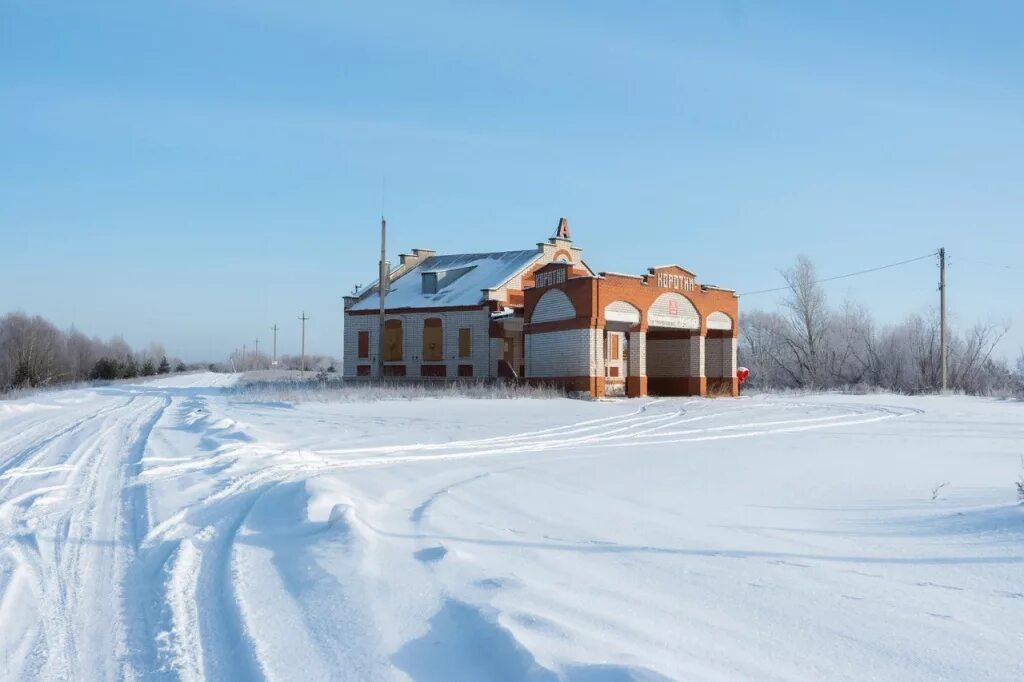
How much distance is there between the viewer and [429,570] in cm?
518

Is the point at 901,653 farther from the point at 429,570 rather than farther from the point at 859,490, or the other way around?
the point at 859,490

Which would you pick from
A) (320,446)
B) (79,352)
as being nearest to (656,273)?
(320,446)

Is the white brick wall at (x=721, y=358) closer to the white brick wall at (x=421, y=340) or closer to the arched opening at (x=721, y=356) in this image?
the arched opening at (x=721, y=356)

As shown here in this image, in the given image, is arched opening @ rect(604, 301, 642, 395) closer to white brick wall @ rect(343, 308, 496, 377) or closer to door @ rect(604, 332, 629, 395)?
door @ rect(604, 332, 629, 395)

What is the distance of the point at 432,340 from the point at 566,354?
9715 mm

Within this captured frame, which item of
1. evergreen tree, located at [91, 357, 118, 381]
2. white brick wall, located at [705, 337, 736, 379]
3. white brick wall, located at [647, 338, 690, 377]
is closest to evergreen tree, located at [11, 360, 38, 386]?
evergreen tree, located at [91, 357, 118, 381]

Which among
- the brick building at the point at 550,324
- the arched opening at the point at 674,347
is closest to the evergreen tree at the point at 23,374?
the brick building at the point at 550,324

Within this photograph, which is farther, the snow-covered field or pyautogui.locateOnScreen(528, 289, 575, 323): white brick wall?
pyautogui.locateOnScreen(528, 289, 575, 323): white brick wall

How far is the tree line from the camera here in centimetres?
5897

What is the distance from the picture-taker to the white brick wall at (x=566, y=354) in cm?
3097

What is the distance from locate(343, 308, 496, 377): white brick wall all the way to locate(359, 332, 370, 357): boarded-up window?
0.23 m

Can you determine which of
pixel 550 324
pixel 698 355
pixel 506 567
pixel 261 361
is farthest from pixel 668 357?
pixel 261 361

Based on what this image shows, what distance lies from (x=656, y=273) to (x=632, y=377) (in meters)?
4.74

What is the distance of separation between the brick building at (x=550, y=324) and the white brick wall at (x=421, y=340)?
0.05 m
